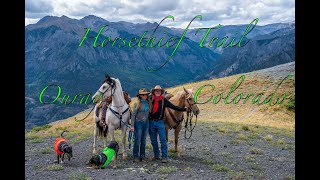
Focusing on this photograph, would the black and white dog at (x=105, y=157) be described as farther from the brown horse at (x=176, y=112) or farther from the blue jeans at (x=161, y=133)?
the brown horse at (x=176, y=112)

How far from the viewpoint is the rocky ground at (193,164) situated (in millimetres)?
11930

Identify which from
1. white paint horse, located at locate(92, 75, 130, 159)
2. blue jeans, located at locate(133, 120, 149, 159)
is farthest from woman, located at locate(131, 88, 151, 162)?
white paint horse, located at locate(92, 75, 130, 159)

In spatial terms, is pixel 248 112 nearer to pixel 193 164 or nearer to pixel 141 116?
pixel 193 164

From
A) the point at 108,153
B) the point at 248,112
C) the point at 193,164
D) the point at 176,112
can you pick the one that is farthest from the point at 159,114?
the point at 248,112

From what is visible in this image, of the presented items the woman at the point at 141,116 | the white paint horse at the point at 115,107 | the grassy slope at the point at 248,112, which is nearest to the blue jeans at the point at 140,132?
the woman at the point at 141,116

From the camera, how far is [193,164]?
13.9 m

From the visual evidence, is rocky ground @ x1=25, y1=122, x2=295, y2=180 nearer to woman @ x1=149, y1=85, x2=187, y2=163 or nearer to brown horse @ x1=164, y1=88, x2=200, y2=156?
woman @ x1=149, y1=85, x2=187, y2=163

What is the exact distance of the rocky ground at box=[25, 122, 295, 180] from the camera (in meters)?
11.9
